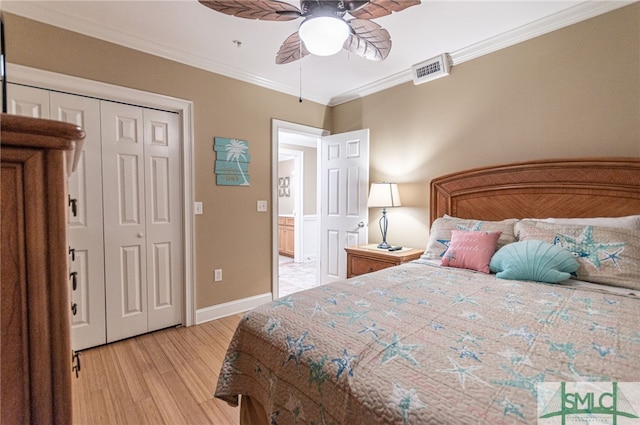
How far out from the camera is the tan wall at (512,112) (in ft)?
6.38

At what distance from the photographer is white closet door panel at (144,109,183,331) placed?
258 cm

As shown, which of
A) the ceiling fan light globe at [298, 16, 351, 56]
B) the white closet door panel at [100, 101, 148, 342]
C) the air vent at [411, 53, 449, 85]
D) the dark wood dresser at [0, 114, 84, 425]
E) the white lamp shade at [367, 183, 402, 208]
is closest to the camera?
the dark wood dresser at [0, 114, 84, 425]

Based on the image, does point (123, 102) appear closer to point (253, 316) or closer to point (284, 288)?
point (253, 316)

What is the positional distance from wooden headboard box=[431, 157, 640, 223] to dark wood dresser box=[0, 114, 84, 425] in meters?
2.68

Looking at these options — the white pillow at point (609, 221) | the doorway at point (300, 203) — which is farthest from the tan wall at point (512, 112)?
the doorway at point (300, 203)

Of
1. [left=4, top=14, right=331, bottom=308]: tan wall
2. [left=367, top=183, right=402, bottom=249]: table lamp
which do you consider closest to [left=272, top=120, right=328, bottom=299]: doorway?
[left=4, top=14, right=331, bottom=308]: tan wall

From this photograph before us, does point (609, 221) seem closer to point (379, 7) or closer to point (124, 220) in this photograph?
point (379, 7)

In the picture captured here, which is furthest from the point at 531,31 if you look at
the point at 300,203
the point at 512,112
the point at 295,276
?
the point at 300,203

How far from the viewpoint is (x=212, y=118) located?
2865mm

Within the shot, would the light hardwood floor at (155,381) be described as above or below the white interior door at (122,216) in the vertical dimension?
below

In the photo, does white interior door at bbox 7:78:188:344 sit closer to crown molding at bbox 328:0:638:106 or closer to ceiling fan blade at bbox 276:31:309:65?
ceiling fan blade at bbox 276:31:309:65

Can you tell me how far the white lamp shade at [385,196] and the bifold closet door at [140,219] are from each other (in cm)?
191

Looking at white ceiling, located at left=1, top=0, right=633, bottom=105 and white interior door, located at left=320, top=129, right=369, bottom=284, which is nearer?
white ceiling, located at left=1, top=0, right=633, bottom=105

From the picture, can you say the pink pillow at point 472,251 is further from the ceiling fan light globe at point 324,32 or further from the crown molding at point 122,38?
the crown molding at point 122,38
